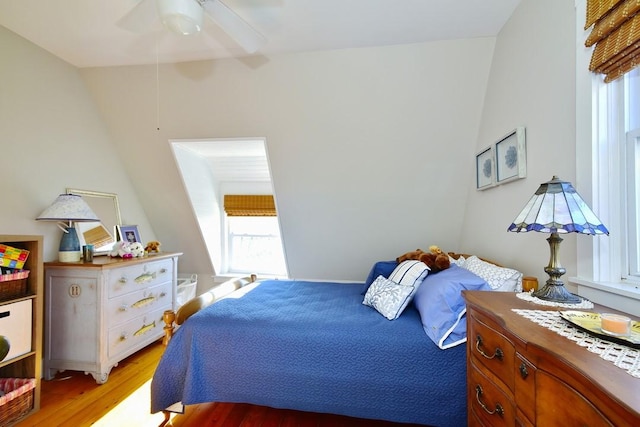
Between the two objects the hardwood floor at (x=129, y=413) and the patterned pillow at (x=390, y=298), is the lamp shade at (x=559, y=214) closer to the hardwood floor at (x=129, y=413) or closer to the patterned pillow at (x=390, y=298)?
the patterned pillow at (x=390, y=298)

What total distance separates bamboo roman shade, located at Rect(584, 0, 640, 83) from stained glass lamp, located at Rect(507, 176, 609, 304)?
1.57 feet

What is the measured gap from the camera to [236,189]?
3.69m

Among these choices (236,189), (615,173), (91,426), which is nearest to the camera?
(615,173)

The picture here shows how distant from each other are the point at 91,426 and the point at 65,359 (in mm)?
733

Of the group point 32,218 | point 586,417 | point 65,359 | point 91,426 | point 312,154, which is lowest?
point 91,426

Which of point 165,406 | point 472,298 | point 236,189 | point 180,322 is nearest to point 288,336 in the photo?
point 180,322

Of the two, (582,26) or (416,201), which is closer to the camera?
(582,26)

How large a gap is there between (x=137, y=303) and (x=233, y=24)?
2.29 m

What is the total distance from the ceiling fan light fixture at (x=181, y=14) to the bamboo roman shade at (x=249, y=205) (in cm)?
231

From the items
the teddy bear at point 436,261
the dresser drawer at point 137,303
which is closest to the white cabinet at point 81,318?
the dresser drawer at point 137,303

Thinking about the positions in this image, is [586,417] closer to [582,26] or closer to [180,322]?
[582,26]

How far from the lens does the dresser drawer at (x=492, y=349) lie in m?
0.90

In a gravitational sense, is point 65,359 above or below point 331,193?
below

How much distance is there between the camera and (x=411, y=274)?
74.1 inches
